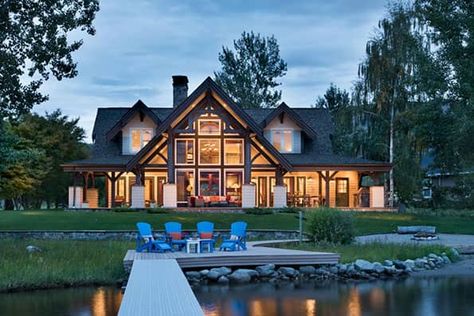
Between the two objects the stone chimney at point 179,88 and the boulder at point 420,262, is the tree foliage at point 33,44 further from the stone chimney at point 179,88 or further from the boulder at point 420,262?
the stone chimney at point 179,88

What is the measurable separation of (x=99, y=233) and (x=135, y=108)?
46.8ft

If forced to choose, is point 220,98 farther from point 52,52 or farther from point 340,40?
point 52,52

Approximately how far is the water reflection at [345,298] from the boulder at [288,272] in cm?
62

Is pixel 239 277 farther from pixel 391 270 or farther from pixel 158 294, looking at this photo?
pixel 158 294

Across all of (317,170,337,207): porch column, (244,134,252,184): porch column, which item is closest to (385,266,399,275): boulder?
(317,170,337,207): porch column

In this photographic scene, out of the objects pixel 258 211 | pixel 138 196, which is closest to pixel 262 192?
pixel 258 211

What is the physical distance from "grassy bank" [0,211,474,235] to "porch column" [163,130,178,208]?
397 cm

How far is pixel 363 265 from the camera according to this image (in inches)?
691

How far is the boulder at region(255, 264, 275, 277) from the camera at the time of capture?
1695cm

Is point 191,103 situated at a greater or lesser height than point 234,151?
greater

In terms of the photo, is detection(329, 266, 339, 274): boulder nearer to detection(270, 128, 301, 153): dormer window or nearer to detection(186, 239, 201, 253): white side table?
detection(186, 239, 201, 253): white side table

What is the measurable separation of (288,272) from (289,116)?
73.0ft

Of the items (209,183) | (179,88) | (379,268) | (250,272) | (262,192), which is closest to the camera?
(250,272)

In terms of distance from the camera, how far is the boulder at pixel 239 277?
651 inches
